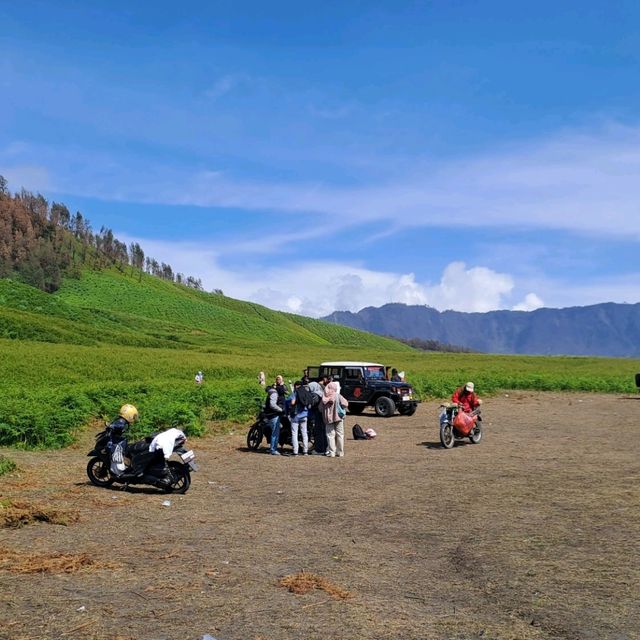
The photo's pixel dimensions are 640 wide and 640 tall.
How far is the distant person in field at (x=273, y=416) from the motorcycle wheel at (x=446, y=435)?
4.57 m

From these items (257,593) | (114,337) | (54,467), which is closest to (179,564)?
(257,593)

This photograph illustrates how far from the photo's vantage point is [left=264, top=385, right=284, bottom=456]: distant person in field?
1736 cm

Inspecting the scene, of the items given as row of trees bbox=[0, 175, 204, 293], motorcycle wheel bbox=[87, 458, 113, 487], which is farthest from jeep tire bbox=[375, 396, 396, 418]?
row of trees bbox=[0, 175, 204, 293]

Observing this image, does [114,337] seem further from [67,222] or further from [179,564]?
[67,222]

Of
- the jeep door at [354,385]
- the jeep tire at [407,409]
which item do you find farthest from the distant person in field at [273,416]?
the jeep tire at [407,409]

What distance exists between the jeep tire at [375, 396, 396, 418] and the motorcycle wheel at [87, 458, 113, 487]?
1565 cm

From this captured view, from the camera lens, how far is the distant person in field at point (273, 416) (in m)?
17.4

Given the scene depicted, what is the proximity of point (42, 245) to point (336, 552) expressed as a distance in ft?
544

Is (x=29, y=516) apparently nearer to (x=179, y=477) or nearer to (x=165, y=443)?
(x=165, y=443)

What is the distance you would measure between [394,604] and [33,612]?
3.53 m

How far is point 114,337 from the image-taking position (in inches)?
3152

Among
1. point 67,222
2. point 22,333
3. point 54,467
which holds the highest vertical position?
point 67,222

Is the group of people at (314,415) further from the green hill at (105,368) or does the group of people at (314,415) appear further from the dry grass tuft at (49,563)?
the dry grass tuft at (49,563)

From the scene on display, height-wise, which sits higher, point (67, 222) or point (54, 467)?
point (67, 222)
